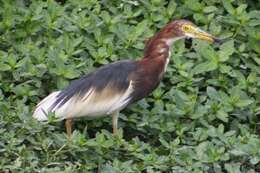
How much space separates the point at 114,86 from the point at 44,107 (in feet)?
1.81

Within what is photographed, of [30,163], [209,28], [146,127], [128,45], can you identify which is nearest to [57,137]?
[30,163]

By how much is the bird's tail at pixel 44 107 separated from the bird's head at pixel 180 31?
38.6 inches

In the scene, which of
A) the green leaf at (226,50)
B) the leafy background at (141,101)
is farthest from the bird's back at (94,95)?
the green leaf at (226,50)

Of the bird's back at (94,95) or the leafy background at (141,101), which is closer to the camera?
the leafy background at (141,101)

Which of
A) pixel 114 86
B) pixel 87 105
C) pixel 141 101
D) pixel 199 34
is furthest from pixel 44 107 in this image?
pixel 199 34

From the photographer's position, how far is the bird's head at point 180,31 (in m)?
8.33

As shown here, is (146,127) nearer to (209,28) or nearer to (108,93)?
(108,93)

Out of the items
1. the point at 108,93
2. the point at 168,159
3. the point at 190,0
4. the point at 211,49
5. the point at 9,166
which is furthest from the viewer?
the point at 190,0

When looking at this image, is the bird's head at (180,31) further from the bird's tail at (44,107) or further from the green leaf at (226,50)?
the bird's tail at (44,107)

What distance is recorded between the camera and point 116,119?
810 cm

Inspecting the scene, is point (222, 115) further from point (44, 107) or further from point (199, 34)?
point (44, 107)

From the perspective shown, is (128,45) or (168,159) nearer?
(168,159)

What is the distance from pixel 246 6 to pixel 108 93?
1815 mm

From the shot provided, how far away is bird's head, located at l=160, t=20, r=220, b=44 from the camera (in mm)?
8328
